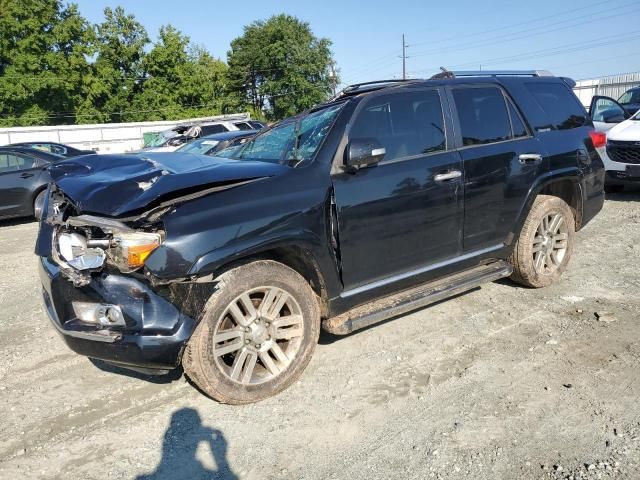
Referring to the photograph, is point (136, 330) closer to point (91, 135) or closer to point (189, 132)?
point (189, 132)

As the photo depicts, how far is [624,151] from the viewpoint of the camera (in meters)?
8.75

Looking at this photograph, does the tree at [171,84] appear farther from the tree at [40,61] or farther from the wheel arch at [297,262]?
the wheel arch at [297,262]

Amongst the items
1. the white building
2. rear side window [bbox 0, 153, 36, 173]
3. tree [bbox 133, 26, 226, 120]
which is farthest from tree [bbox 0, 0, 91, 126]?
rear side window [bbox 0, 153, 36, 173]

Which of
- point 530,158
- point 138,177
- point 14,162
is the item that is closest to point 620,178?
point 530,158

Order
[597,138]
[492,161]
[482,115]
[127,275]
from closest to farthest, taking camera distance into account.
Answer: [127,275] → [492,161] → [482,115] → [597,138]

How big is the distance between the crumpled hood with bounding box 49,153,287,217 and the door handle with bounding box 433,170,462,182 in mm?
1230

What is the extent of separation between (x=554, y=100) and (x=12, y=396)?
5340 mm

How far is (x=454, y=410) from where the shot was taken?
3.11 metres

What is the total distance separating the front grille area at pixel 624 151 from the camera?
8609 mm

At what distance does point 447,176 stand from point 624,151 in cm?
643

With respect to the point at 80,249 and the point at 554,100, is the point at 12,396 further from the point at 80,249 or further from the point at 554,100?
the point at 554,100

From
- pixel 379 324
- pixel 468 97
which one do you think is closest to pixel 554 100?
pixel 468 97

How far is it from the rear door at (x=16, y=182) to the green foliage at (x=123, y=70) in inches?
1639

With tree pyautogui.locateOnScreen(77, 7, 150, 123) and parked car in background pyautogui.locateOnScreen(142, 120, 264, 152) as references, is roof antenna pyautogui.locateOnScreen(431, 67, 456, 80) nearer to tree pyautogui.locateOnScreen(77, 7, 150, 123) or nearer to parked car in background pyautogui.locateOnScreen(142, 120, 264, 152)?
parked car in background pyautogui.locateOnScreen(142, 120, 264, 152)
